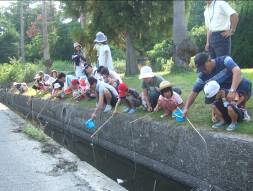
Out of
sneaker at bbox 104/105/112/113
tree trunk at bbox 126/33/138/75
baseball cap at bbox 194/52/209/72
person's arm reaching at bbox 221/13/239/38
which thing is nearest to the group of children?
sneaker at bbox 104/105/112/113

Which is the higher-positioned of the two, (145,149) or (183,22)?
(183,22)

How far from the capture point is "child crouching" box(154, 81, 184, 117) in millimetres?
8219

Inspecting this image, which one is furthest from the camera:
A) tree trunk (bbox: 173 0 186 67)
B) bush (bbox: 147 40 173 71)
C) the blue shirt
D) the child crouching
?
bush (bbox: 147 40 173 71)

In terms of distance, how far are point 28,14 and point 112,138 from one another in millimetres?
60316

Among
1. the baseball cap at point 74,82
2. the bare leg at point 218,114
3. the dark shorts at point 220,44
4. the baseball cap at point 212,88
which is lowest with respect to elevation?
the baseball cap at point 74,82

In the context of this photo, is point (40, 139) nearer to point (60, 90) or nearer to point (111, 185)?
point (111, 185)

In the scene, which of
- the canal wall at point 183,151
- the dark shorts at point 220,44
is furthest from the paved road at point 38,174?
the dark shorts at point 220,44

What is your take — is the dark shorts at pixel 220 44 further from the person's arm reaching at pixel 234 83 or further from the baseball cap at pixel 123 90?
the baseball cap at pixel 123 90

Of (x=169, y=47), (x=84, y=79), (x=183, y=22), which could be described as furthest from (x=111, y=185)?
(x=169, y=47)

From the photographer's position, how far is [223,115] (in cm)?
679

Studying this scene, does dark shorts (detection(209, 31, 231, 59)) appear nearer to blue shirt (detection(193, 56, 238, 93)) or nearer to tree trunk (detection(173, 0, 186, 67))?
A: blue shirt (detection(193, 56, 238, 93))

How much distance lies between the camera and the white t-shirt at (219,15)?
831cm

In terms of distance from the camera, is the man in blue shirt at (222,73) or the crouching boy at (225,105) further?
the man in blue shirt at (222,73)

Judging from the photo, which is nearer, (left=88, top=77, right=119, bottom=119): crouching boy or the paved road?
the paved road
